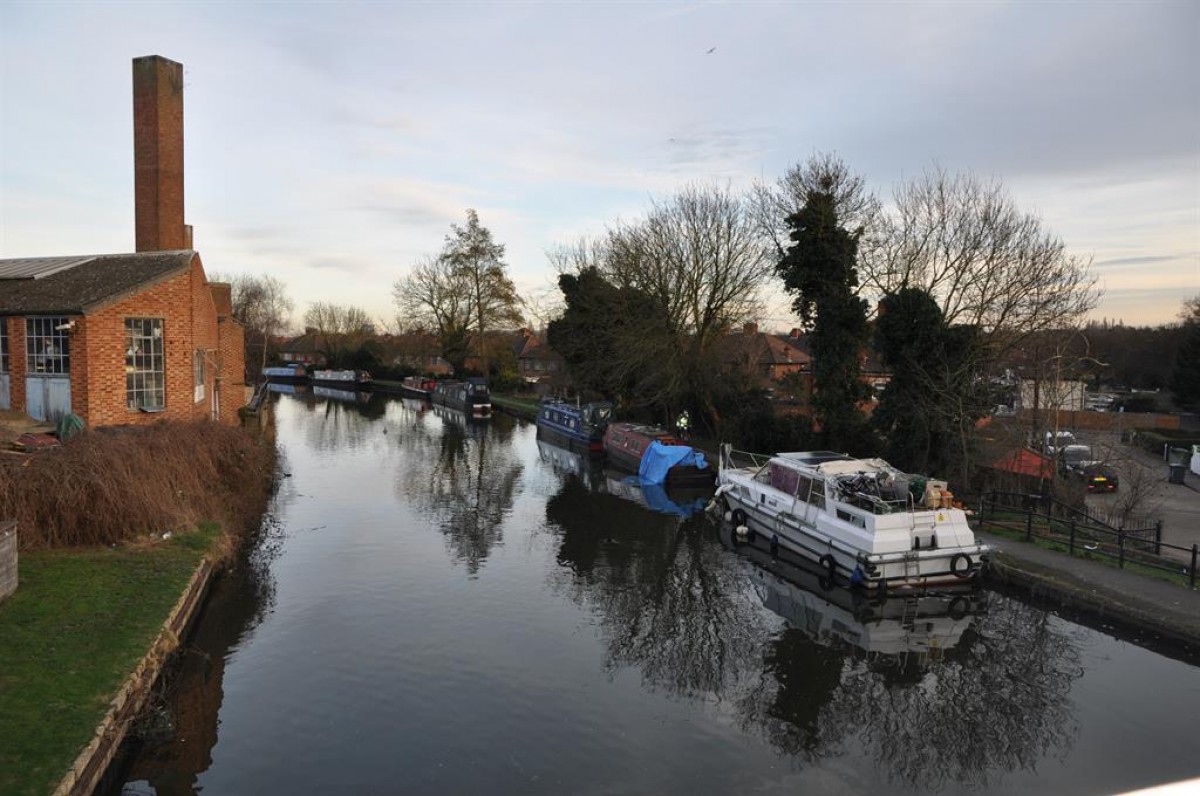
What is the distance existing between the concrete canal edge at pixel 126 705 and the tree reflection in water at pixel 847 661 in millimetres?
6206

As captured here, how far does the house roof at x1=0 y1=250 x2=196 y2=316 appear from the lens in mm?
19797

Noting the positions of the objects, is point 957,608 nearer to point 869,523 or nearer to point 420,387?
point 869,523

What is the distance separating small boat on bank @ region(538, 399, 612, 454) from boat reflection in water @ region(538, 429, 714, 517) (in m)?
0.62

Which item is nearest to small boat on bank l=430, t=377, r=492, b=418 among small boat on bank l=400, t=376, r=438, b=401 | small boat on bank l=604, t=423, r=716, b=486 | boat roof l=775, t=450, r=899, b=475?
small boat on bank l=400, t=376, r=438, b=401

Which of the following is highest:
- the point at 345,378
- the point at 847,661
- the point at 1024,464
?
the point at 345,378

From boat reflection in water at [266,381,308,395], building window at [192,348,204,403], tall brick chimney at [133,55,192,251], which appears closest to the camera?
building window at [192,348,204,403]

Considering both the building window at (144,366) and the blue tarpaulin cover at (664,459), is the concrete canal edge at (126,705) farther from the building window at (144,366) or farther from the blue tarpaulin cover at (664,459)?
the blue tarpaulin cover at (664,459)

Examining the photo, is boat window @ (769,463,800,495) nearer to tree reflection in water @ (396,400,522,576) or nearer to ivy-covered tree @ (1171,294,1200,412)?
tree reflection in water @ (396,400,522,576)

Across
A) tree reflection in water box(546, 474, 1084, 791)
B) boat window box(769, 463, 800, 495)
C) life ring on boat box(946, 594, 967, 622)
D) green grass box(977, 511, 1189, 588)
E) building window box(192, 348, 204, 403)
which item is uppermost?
building window box(192, 348, 204, 403)

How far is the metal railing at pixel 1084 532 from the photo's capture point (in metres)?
15.0

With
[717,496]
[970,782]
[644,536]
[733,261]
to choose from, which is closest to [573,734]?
[970,782]

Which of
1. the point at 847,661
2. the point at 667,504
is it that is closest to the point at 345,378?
the point at 667,504

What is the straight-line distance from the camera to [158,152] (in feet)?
86.1

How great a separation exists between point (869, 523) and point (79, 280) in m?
20.7
